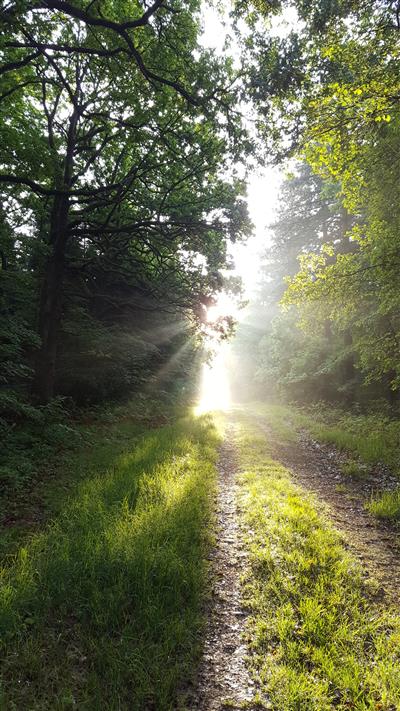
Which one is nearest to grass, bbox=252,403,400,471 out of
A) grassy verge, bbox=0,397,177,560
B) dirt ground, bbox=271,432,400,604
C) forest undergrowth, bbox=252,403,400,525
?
forest undergrowth, bbox=252,403,400,525

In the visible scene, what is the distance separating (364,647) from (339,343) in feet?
66.1

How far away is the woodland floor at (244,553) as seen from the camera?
2848 mm

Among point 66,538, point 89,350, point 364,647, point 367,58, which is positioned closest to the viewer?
point 364,647

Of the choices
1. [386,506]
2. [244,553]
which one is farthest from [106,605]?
[386,506]

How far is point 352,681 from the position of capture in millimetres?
2789

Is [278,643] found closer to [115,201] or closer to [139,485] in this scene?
[139,485]

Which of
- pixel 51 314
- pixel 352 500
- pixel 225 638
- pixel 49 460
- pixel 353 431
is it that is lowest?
pixel 49 460

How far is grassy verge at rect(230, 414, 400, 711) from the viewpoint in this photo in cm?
274

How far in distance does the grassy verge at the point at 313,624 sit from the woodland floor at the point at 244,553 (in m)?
0.16

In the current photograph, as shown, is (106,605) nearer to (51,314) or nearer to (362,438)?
(51,314)

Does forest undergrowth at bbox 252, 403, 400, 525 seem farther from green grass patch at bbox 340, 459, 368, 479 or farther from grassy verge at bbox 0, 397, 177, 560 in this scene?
grassy verge at bbox 0, 397, 177, 560

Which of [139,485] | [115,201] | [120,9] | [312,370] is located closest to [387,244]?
[115,201]

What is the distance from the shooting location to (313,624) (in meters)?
3.39

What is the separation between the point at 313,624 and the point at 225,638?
935 mm
